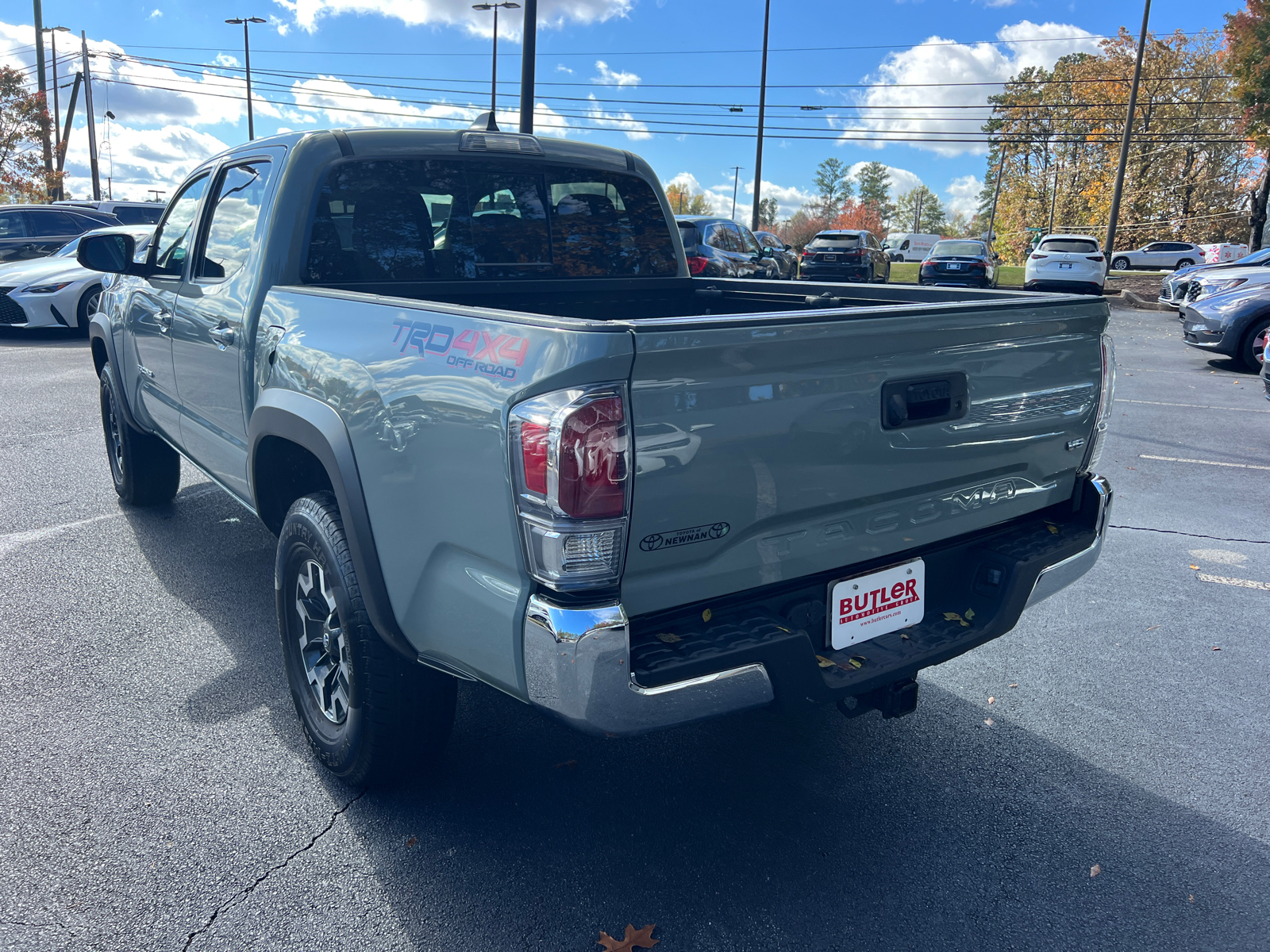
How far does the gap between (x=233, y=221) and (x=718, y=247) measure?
12.7 m

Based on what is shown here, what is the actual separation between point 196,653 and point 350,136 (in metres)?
2.17

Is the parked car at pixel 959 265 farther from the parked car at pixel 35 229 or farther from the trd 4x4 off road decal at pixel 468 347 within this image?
the trd 4x4 off road decal at pixel 468 347

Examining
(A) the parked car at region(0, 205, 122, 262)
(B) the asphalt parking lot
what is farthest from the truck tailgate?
(A) the parked car at region(0, 205, 122, 262)

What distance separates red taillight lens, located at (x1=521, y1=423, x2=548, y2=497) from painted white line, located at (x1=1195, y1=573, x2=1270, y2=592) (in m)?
4.35

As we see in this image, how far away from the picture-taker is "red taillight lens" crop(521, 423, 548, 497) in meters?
1.92

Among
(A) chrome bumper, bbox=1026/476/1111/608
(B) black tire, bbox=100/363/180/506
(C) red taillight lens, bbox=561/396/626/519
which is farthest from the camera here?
(B) black tire, bbox=100/363/180/506

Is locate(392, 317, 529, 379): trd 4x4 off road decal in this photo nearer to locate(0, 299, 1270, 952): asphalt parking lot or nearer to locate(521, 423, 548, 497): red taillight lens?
locate(521, 423, 548, 497): red taillight lens

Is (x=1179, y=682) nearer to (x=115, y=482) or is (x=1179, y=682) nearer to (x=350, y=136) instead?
(x=350, y=136)

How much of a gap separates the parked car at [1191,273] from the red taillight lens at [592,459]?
16.7 m

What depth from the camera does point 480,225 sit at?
3768mm

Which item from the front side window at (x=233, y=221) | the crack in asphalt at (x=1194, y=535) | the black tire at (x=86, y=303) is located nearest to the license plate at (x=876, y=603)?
the front side window at (x=233, y=221)

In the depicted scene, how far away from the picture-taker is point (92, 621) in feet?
13.4

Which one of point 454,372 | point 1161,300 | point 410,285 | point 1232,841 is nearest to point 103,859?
point 454,372

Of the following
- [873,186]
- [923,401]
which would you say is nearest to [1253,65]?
[923,401]
